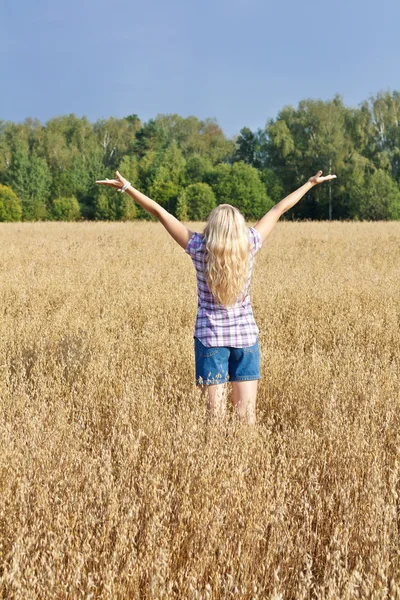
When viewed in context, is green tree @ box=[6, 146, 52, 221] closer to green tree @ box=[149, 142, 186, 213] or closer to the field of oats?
green tree @ box=[149, 142, 186, 213]

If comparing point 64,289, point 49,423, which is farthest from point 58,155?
point 49,423

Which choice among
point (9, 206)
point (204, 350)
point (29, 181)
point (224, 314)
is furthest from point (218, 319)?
point (29, 181)

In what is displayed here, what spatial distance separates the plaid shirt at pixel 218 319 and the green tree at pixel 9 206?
5058 cm

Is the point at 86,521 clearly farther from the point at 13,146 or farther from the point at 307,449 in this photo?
the point at 13,146

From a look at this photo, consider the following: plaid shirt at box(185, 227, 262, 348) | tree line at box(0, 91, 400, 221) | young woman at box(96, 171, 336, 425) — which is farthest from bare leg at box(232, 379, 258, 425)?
tree line at box(0, 91, 400, 221)

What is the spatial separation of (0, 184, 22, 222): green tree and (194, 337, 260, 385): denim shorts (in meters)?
50.7

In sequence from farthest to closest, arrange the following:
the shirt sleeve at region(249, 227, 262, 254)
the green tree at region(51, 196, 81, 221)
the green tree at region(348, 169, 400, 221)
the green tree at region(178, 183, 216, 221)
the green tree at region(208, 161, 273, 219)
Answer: the green tree at region(208, 161, 273, 219)
the green tree at region(51, 196, 81, 221)
the green tree at region(348, 169, 400, 221)
the green tree at region(178, 183, 216, 221)
the shirt sleeve at region(249, 227, 262, 254)

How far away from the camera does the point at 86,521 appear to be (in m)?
2.09

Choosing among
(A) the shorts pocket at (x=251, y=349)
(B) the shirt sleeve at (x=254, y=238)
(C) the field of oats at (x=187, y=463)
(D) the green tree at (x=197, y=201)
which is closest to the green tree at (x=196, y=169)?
(D) the green tree at (x=197, y=201)

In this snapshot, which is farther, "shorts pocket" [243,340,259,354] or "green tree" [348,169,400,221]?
"green tree" [348,169,400,221]

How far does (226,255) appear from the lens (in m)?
3.19

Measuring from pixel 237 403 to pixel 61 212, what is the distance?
51.4 metres

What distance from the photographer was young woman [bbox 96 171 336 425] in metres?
3.21

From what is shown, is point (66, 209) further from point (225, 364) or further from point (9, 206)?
point (225, 364)
